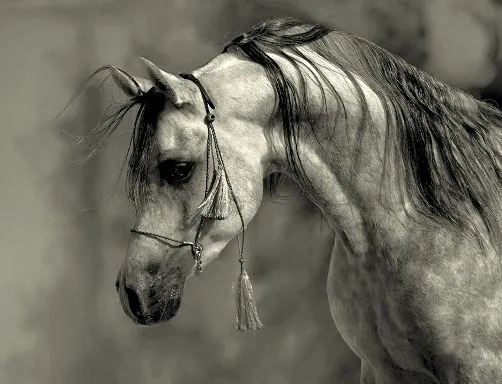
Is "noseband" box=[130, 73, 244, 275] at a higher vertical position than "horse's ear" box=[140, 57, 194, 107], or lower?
lower

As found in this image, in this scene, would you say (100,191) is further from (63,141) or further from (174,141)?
(174,141)

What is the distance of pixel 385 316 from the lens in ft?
3.34

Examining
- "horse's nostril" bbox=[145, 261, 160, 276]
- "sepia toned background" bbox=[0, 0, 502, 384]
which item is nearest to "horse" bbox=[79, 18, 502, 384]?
"horse's nostril" bbox=[145, 261, 160, 276]

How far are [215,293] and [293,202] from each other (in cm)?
25

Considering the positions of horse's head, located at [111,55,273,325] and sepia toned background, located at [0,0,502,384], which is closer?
horse's head, located at [111,55,273,325]

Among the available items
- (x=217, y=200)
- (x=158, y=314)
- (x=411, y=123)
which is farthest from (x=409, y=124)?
(x=158, y=314)

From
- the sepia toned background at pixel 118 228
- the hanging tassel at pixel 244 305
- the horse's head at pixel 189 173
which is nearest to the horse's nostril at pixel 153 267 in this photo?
the horse's head at pixel 189 173

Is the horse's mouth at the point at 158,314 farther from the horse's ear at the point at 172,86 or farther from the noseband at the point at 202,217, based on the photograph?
the horse's ear at the point at 172,86

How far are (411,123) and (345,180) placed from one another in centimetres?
10

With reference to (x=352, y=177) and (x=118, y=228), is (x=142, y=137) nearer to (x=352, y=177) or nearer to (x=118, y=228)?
(x=352, y=177)

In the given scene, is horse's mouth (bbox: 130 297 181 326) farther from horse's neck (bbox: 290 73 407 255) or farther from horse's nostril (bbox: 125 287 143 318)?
horse's neck (bbox: 290 73 407 255)

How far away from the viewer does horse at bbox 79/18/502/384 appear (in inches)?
37.4

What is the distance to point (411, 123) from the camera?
1.01 metres

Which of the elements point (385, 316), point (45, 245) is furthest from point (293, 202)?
point (385, 316)
